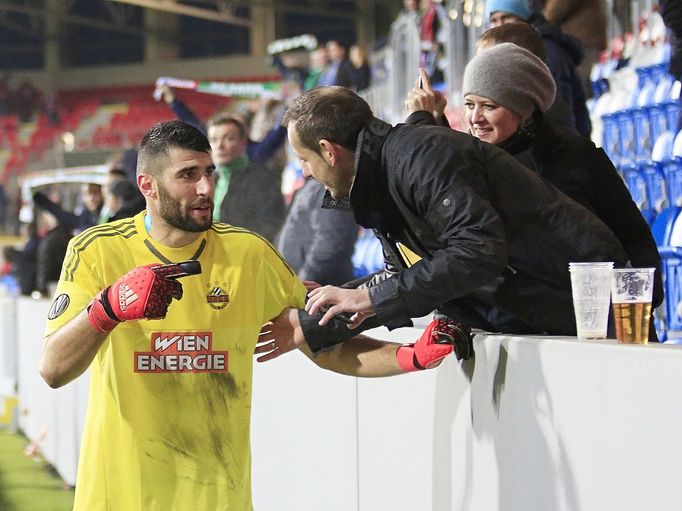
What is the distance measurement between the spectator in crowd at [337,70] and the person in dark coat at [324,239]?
649 centimetres

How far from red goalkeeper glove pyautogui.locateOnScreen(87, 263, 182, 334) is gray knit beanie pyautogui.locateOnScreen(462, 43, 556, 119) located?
0.88 metres

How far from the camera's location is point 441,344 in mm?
2699

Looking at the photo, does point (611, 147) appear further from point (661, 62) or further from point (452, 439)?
point (452, 439)

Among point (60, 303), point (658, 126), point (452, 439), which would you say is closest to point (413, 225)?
point (452, 439)

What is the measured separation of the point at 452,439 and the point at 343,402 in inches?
35.2

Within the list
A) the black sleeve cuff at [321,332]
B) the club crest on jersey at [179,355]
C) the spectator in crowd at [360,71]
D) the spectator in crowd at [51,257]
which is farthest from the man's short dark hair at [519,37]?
the spectator in crowd at [360,71]

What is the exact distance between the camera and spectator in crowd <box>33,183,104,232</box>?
8.98 meters

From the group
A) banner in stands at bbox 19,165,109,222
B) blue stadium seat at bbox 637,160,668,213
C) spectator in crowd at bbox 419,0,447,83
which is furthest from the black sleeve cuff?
spectator in crowd at bbox 419,0,447,83

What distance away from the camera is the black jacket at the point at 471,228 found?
2467mm

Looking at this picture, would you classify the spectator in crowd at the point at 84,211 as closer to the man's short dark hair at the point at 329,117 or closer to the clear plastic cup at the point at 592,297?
the man's short dark hair at the point at 329,117

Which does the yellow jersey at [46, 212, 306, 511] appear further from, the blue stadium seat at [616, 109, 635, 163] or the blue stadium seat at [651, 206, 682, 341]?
the blue stadium seat at [616, 109, 635, 163]

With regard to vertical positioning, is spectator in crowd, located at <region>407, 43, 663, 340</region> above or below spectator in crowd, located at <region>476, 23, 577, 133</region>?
below

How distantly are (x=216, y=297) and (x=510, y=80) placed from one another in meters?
0.87

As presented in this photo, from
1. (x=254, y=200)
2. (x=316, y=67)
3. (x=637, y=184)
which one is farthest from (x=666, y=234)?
(x=316, y=67)
